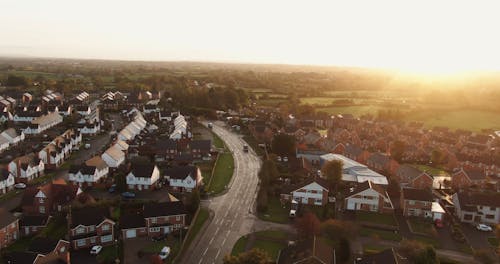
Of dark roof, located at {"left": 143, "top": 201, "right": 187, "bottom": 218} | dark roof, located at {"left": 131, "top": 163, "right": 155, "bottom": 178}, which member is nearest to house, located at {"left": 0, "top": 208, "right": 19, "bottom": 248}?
dark roof, located at {"left": 143, "top": 201, "right": 187, "bottom": 218}

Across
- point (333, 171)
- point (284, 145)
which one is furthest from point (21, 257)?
point (284, 145)

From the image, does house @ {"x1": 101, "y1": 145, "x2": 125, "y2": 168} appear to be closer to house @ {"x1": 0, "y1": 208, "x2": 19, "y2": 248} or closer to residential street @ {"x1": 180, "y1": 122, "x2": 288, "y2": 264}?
residential street @ {"x1": 180, "y1": 122, "x2": 288, "y2": 264}

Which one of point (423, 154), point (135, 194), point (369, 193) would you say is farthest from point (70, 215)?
point (423, 154)

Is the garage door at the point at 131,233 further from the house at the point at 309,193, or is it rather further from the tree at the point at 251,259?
the house at the point at 309,193

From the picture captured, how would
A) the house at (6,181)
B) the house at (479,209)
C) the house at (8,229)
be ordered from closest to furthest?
the house at (8,229) < the house at (479,209) < the house at (6,181)

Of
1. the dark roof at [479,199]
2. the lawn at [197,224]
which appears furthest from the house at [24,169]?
the dark roof at [479,199]

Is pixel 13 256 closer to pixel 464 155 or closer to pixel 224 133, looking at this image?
pixel 224 133
